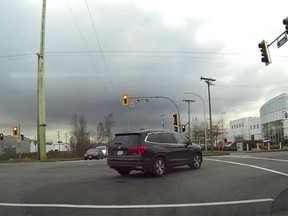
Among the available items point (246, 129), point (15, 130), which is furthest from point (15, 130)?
point (246, 129)

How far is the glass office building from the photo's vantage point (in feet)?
267

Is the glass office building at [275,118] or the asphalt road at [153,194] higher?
the glass office building at [275,118]

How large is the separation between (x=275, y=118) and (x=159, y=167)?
3075 inches

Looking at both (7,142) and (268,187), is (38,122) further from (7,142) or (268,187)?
(7,142)

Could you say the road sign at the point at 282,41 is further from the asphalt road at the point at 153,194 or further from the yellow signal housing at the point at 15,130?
the yellow signal housing at the point at 15,130

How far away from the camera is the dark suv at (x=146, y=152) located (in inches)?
548

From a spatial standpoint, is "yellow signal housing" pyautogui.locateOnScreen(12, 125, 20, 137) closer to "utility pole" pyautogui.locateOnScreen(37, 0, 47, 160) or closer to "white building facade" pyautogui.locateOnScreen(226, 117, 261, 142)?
"utility pole" pyautogui.locateOnScreen(37, 0, 47, 160)

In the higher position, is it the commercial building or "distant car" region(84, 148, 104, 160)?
the commercial building

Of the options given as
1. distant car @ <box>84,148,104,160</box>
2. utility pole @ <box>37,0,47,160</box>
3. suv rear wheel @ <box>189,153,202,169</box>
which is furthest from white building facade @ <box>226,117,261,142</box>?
suv rear wheel @ <box>189,153,202,169</box>

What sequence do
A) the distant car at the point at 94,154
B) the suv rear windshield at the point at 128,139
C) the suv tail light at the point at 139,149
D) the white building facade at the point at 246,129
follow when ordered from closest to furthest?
the suv tail light at the point at 139,149 → the suv rear windshield at the point at 128,139 → the distant car at the point at 94,154 → the white building facade at the point at 246,129

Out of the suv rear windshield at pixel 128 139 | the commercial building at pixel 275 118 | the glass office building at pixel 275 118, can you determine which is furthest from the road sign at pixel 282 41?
the glass office building at pixel 275 118

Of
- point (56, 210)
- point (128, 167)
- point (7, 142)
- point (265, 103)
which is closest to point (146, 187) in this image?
point (128, 167)

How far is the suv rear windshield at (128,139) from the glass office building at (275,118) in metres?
67.2

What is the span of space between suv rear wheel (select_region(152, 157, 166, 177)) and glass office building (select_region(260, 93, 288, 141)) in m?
66.9
